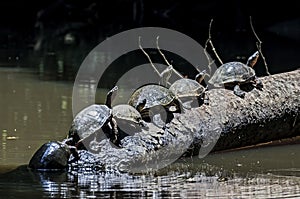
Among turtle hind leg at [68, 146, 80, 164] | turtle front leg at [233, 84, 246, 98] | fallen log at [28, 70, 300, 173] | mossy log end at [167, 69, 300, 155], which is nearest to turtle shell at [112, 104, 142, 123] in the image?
fallen log at [28, 70, 300, 173]

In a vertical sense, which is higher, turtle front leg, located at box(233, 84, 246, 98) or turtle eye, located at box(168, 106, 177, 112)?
turtle front leg, located at box(233, 84, 246, 98)

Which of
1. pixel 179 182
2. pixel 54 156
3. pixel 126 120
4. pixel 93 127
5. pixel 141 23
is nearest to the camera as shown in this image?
pixel 179 182

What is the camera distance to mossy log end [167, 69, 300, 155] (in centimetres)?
659

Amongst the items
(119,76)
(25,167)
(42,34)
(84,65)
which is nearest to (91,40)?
(42,34)

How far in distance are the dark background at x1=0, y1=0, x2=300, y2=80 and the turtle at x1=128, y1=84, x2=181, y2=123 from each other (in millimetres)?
8574

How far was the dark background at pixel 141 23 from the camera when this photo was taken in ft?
55.5

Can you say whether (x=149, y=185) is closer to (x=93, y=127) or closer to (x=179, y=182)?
(x=179, y=182)

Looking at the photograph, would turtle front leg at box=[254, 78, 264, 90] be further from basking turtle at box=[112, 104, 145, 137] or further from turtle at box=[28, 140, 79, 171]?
turtle at box=[28, 140, 79, 171]

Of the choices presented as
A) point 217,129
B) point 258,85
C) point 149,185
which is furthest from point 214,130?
point 149,185

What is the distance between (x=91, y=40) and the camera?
1941 cm

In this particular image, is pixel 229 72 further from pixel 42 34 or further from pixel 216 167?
pixel 42 34

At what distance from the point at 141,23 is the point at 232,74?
17065mm

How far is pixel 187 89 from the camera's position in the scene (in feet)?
22.0

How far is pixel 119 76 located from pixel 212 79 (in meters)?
4.69
